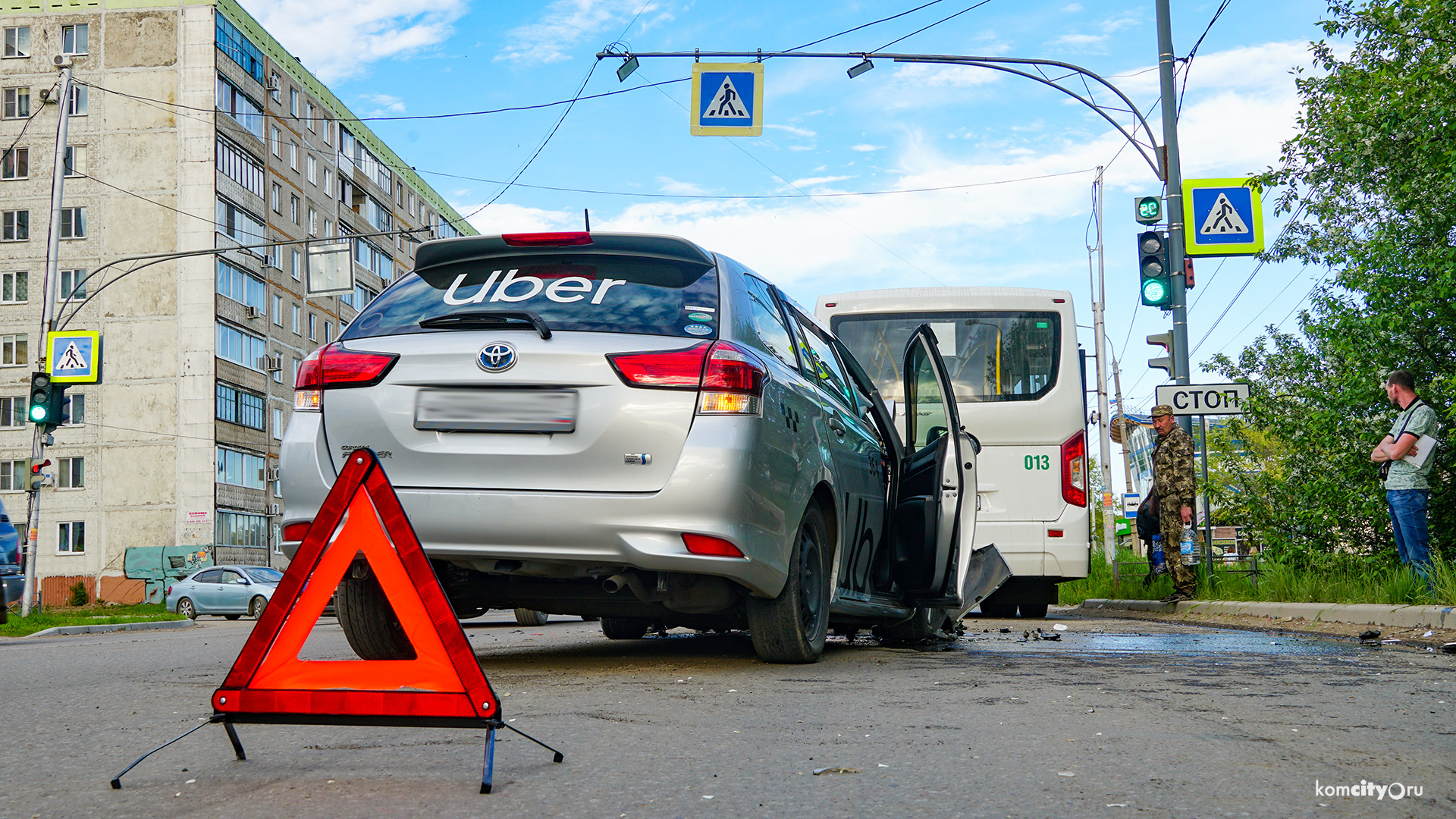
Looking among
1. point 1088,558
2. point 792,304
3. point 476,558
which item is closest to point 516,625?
point 1088,558

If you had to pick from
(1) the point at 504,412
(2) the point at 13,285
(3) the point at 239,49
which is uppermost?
(3) the point at 239,49

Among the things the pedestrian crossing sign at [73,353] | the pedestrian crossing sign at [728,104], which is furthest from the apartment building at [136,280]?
the pedestrian crossing sign at [728,104]

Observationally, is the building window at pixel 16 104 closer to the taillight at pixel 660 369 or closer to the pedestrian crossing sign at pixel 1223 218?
the pedestrian crossing sign at pixel 1223 218

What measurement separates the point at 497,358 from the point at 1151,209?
1239 cm

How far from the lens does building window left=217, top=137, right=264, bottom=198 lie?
5200 centimetres

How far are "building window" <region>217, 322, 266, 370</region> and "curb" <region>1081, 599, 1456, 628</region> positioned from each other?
142 feet

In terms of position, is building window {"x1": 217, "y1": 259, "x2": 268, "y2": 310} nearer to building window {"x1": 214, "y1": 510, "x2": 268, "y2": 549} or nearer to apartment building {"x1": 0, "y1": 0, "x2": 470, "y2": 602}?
apartment building {"x1": 0, "y1": 0, "x2": 470, "y2": 602}

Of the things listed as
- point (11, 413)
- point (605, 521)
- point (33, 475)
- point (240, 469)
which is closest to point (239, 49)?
point (11, 413)

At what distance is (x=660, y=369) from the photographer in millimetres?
5504

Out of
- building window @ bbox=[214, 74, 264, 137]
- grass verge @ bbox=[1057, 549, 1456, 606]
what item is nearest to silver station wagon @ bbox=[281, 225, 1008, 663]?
grass verge @ bbox=[1057, 549, 1456, 606]

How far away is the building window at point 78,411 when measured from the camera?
4956 cm

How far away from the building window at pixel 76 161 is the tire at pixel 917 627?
164 feet

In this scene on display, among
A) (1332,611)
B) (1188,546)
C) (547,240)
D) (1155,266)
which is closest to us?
(547,240)

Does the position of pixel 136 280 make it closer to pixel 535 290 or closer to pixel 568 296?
pixel 535 290
